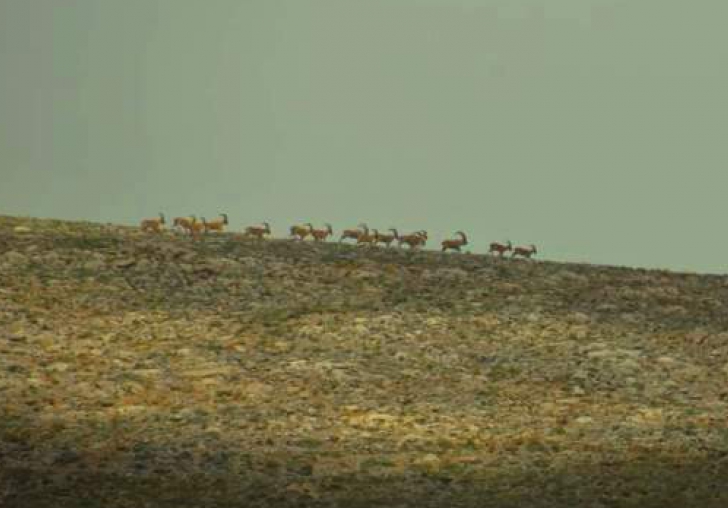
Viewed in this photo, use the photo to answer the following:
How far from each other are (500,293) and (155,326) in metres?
8.32

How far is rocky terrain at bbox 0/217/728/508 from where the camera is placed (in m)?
21.7

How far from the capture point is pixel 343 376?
27672 mm

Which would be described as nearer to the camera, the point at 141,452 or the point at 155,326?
the point at 141,452

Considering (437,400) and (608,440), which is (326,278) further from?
(608,440)

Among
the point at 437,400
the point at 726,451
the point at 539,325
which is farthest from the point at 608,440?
the point at 539,325

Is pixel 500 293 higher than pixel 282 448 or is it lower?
higher

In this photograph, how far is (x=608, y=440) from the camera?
24250 mm

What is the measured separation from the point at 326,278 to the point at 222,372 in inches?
266

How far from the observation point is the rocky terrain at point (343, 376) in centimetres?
2169

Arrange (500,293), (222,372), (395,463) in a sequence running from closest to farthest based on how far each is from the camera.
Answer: (395,463) < (222,372) < (500,293)

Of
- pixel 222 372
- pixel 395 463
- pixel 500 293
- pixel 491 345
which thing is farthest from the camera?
pixel 500 293

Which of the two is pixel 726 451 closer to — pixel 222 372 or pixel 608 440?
pixel 608 440

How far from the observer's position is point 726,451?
23.9 meters

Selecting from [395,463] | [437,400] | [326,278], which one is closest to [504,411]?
[437,400]
